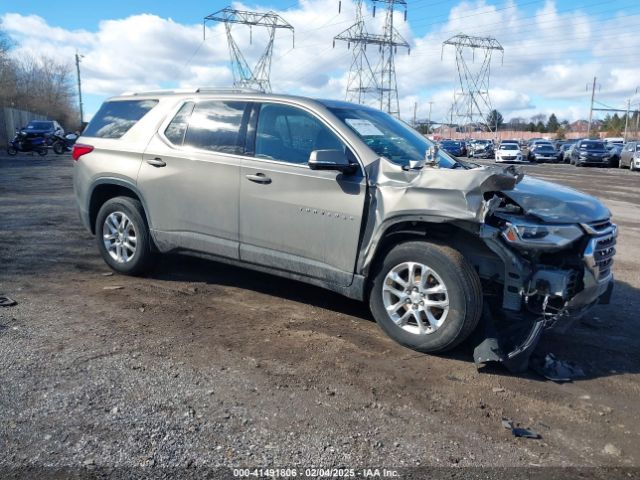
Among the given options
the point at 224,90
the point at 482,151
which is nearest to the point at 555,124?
the point at 482,151

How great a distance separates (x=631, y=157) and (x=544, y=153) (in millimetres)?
10556

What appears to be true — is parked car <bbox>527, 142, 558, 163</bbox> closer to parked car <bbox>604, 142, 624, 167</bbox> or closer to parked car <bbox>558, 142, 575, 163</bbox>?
parked car <bbox>558, 142, 575, 163</bbox>

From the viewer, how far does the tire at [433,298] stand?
4.11 m

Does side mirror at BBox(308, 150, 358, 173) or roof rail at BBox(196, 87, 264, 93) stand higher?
roof rail at BBox(196, 87, 264, 93)

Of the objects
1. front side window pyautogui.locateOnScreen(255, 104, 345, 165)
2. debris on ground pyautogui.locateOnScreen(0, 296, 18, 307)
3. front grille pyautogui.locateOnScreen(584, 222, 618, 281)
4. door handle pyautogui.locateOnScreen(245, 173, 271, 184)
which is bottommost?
debris on ground pyautogui.locateOnScreen(0, 296, 18, 307)

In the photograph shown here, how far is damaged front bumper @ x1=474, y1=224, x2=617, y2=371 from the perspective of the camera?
3990 mm

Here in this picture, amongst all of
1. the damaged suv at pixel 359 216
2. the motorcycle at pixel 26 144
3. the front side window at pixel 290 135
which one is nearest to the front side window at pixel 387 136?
the damaged suv at pixel 359 216

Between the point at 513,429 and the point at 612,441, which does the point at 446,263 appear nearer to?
the point at 513,429

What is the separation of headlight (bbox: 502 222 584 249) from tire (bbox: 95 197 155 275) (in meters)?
3.62

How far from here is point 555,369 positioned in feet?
13.4

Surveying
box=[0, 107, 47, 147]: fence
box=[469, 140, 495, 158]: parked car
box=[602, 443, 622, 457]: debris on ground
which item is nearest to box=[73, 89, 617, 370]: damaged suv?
box=[602, 443, 622, 457]: debris on ground

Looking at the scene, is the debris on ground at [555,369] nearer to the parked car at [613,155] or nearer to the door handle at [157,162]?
the door handle at [157,162]

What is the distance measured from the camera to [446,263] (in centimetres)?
415

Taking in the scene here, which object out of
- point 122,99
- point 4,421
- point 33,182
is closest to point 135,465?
point 4,421
